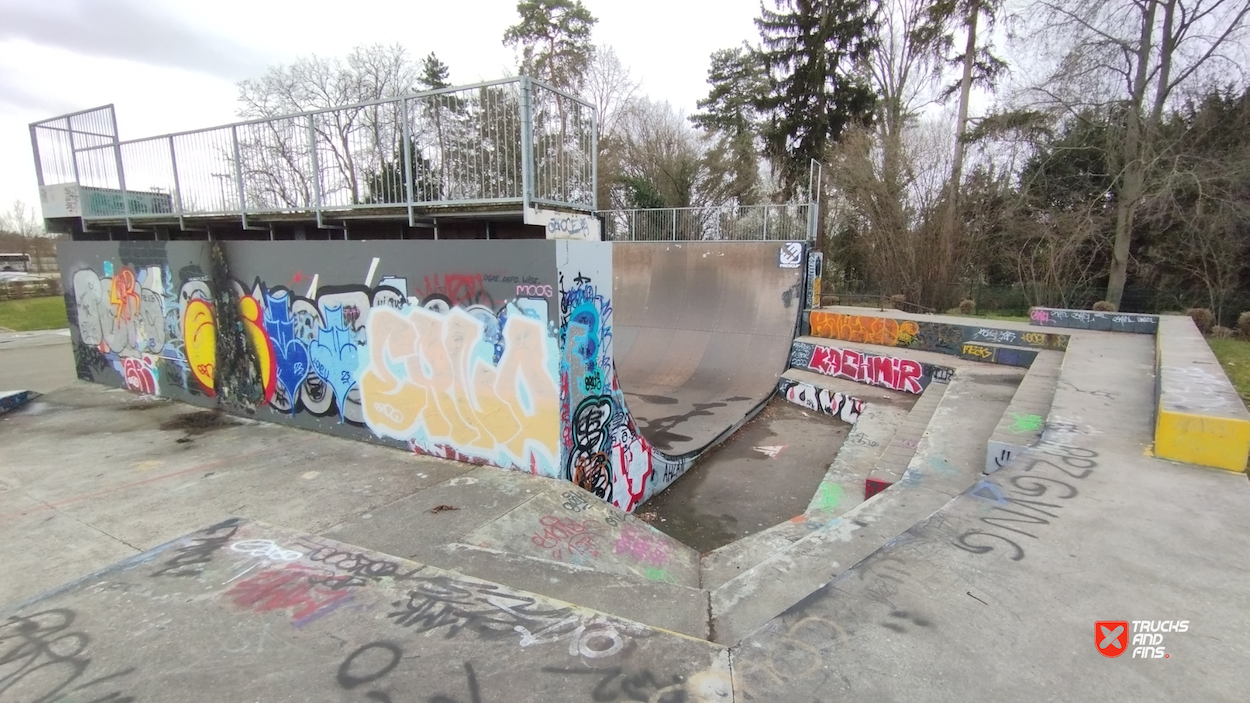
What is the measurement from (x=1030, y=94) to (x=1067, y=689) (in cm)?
2059

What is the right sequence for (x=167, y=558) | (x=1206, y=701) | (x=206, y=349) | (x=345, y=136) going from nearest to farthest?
(x=1206, y=701) → (x=167, y=558) → (x=345, y=136) → (x=206, y=349)

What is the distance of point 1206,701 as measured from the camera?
1.83 m

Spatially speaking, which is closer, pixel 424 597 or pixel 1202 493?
pixel 424 597

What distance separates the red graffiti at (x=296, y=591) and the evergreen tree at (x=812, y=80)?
23.4m

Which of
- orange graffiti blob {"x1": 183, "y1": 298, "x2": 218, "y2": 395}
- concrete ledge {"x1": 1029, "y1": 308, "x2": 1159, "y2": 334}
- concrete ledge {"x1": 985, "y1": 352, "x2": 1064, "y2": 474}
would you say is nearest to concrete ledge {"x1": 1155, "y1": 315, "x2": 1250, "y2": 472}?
concrete ledge {"x1": 985, "y1": 352, "x2": 1064, "y2": 474}

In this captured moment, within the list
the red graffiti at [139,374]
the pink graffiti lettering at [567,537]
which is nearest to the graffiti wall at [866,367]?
the pink graffiti lettering at [567,537]

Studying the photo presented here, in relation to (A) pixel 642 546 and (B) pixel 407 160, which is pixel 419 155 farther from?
(A) pixel 642 546

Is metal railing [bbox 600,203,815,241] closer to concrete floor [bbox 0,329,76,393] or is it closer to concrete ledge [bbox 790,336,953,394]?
concrete ledge [bbox 790,336,953,394]

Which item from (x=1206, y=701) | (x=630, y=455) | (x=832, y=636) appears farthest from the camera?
(x=630, y=455)

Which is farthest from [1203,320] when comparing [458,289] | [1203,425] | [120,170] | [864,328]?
[120,170]

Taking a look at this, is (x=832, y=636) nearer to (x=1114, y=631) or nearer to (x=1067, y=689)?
(x=1067, y=689)

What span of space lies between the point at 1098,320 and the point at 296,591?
13.3 meters

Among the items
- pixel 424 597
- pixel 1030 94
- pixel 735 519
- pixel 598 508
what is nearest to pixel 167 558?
pixel 424 597

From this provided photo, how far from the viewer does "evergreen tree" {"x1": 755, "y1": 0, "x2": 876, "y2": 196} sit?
2166 centimetres
